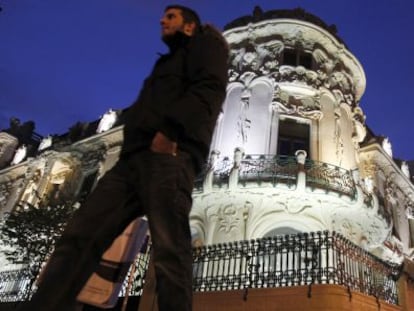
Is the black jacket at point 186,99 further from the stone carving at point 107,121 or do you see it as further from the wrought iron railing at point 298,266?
the stone carving at point 107,121

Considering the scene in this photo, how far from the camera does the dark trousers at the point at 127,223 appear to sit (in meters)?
2.28

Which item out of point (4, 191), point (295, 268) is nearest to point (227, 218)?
point (295, 268)

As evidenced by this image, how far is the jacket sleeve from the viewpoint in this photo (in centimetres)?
262

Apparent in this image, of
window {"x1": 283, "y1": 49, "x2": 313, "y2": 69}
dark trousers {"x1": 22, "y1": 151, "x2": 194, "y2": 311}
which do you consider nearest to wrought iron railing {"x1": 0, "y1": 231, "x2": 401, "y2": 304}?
dark trousers {"x1": 22, "y1": 151, "x2": 194, "y2": 311}

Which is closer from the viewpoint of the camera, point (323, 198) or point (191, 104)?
point (191, 104)

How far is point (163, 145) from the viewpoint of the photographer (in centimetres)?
261

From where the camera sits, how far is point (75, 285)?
2.40 meters

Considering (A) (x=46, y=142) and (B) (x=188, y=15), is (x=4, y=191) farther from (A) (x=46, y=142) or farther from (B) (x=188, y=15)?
(B) (x=188, y=15)

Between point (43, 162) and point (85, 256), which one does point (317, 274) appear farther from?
point (43, 162)

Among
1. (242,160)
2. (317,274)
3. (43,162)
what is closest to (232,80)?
(242,160)

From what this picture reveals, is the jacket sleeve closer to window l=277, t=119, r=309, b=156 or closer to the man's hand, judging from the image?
the man's hand

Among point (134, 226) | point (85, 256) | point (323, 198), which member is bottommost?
point (85, 256)

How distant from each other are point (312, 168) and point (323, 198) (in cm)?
123

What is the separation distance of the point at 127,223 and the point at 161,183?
1.38ft
